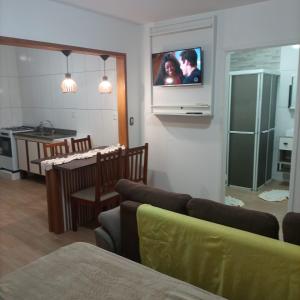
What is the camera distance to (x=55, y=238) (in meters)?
3.31

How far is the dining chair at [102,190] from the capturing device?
3.22m

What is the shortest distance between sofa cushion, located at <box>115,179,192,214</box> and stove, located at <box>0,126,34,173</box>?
3974mm

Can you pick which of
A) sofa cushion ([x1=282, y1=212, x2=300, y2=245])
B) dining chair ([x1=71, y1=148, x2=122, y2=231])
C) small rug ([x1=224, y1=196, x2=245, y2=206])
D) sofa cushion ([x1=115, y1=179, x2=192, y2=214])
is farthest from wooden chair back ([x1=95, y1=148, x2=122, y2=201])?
sofa cushion ([x1=282, y1=212, x2=300, y2=245])

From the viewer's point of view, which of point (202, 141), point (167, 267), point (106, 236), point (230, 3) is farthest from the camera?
point (202, 141)

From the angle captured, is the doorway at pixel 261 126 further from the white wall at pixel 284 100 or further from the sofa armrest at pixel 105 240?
the sofa armrest at pixel 105 240

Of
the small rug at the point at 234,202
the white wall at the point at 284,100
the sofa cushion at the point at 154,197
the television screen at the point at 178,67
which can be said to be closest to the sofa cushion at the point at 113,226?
the sofa cushion at the point at 154,197

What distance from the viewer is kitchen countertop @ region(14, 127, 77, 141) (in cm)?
503

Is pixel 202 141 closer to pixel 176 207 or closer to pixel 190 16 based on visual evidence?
pixel 190 16

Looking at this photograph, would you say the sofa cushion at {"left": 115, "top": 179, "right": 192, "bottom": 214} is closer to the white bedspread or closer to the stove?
the white bedspread

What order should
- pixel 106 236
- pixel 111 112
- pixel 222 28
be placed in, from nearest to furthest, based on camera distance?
pixel 106 236
pixel 222 28
pixel 111 112

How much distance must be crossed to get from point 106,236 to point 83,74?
3299mm

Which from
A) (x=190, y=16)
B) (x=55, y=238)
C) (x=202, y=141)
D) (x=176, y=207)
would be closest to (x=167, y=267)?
(x=176, y=207)

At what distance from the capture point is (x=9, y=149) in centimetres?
559

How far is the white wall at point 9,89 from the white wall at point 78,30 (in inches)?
125
